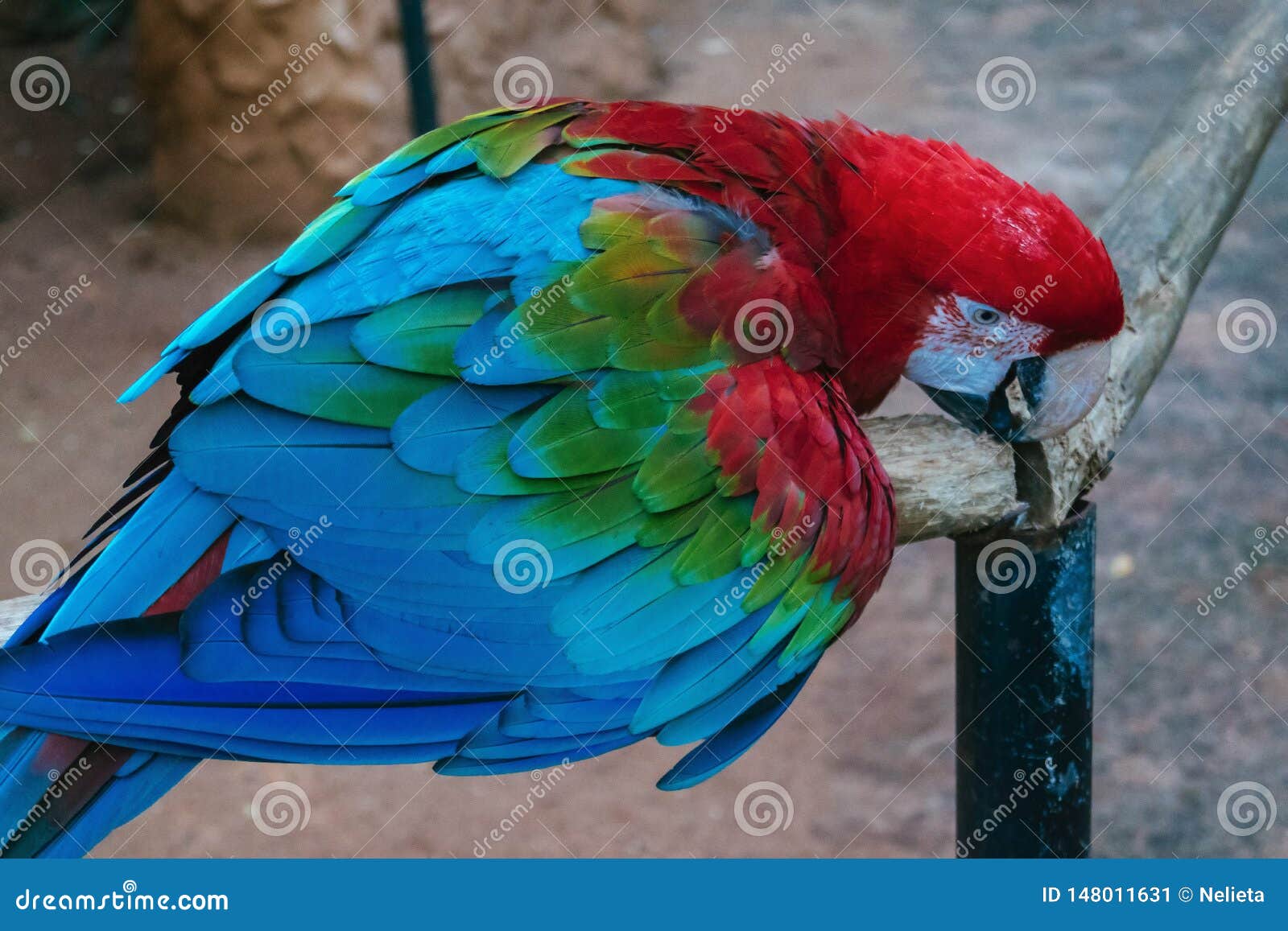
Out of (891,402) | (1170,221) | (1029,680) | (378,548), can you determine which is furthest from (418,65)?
(1029,680)

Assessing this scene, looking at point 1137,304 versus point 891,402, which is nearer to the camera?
point 1137,304

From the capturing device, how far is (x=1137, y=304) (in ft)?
4.75

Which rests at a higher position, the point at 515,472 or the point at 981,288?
the point at 515,472

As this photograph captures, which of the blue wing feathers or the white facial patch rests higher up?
the blue wing feathers

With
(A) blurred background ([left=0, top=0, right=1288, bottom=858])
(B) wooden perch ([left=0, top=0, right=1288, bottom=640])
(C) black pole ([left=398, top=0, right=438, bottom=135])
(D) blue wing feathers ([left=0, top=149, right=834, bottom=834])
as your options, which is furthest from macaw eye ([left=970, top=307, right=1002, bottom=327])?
(C) black pole ([left=398, top=0, right=438, bottom=135])

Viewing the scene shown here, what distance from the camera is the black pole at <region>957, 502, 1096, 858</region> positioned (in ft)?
4.22

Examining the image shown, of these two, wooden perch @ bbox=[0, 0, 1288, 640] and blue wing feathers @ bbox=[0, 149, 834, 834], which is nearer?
blue wing feathers @ bbox=[0, 149, 834, 834]

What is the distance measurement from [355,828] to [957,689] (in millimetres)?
1169

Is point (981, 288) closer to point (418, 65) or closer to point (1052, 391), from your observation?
point (1052, 391)

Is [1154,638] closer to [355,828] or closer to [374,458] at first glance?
[355,828]

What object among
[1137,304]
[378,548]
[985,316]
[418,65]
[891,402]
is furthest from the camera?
[891,402]

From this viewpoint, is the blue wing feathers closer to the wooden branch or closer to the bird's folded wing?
the bird's folded wing

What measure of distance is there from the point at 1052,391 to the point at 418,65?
1631 mm

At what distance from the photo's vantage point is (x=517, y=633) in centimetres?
114
